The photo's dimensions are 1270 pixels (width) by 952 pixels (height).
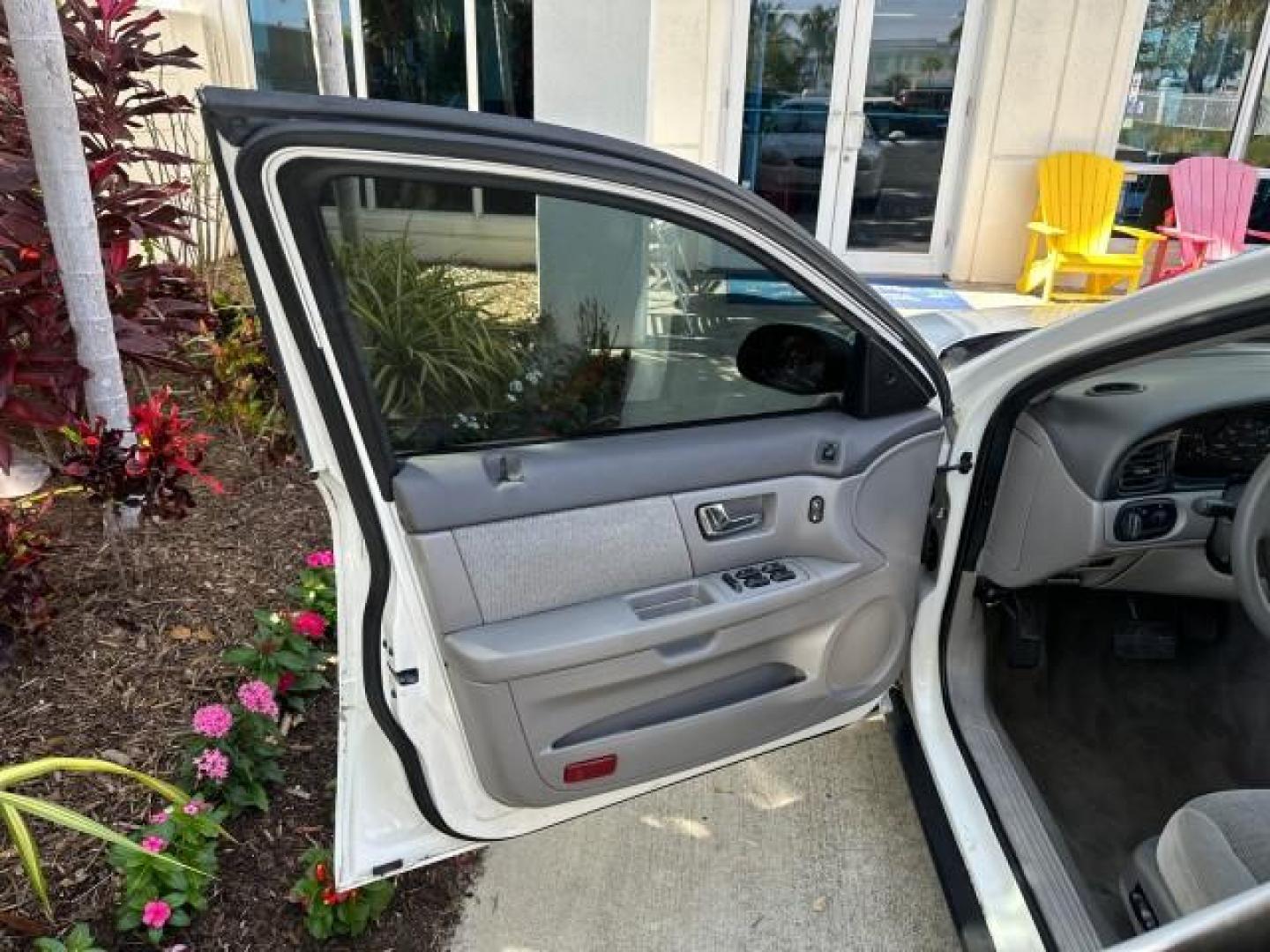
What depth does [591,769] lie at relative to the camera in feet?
6.21

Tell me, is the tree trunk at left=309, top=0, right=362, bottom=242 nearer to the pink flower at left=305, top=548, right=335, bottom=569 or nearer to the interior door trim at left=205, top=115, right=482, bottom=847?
the pink flower at left=305, top=548, right=335, bottom=569

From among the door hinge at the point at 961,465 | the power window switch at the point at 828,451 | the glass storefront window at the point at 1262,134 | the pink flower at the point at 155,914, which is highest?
the glass storefront window at the point at 1262,134

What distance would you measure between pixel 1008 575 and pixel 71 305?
2.66m

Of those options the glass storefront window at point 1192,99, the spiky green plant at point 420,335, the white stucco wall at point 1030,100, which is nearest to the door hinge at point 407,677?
the spiky green plant at point 420,335

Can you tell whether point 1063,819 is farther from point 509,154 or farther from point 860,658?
point 509,154

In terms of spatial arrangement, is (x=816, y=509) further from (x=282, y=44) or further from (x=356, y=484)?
(x=282, y=44)

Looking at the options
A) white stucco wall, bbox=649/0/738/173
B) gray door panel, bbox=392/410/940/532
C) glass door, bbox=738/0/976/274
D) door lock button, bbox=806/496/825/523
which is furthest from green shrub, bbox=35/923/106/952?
glass door, bbox=738/0/976/274

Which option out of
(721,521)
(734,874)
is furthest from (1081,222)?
(734,874)

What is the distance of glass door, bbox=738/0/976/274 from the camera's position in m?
7.09

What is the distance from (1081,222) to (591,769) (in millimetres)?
6974

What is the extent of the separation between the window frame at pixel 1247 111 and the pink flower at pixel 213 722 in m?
7.84

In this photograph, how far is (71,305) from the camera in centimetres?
248

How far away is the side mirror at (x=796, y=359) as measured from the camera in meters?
2.02

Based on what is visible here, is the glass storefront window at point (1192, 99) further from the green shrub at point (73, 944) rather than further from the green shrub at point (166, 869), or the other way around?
the green shrub at point (73, 944)
